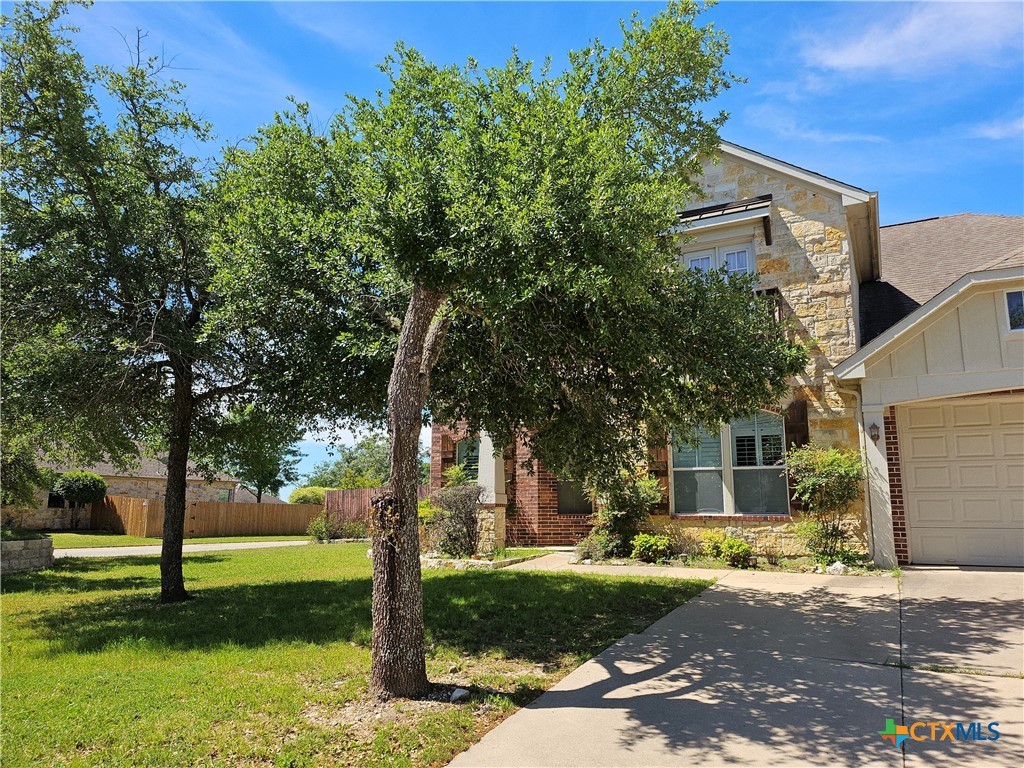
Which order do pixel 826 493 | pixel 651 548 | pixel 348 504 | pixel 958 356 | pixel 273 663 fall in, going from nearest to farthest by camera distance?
pixel 273 663 < pixel 958 356 < pixel 826 493 < pixel 651 548 < pixel 348 504

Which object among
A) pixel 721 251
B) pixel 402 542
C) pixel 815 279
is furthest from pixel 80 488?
pixel 815 279

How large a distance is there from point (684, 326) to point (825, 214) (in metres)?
7.57

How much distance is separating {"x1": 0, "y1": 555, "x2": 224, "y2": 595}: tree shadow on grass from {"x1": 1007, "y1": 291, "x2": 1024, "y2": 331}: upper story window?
1451cm

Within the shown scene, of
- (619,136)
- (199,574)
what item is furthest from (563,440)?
(199,574)

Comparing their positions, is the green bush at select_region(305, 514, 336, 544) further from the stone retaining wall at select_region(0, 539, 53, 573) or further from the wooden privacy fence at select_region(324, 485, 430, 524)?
the stone retaining wall at select_region(0, 539, 53, 573)

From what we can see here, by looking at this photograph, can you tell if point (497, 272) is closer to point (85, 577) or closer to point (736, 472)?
point (736, 472)

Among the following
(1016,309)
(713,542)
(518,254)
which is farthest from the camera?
(713,542)

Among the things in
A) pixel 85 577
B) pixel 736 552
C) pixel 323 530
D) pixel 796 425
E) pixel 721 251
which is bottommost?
pixel 323 530

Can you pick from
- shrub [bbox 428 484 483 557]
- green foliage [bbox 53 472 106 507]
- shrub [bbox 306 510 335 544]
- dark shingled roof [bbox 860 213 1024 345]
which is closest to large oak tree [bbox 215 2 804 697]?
shrub [bbox 428 484 483 557]

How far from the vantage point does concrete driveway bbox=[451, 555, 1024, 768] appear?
13.1 feet

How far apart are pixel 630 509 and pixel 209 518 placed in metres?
23.5

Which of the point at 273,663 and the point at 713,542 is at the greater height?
the point at 713,542

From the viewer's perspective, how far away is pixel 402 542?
5152 millimetres

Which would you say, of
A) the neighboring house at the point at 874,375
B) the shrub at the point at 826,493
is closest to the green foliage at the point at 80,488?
the neighboring house at the point at 874,375
